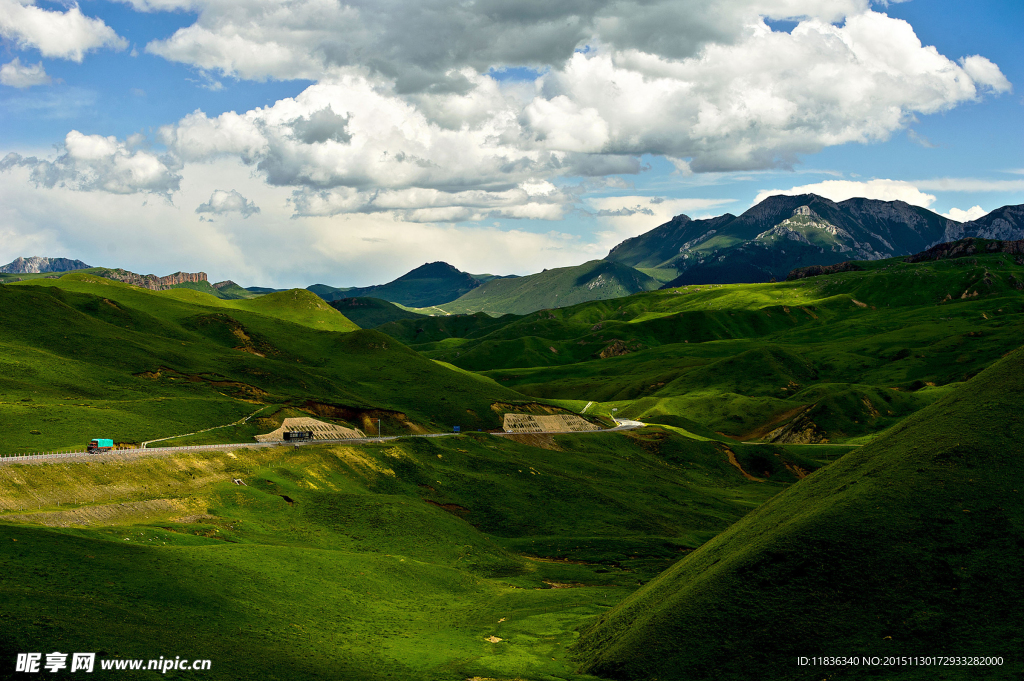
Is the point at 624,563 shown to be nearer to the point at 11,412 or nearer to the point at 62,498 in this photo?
the point at 62,498

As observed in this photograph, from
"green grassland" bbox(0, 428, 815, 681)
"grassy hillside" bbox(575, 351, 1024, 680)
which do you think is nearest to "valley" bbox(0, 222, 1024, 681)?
"grassy hillside" bbox(575, 351, 1024, 680)

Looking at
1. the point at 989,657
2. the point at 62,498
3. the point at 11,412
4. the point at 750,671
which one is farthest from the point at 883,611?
the point at 11,412

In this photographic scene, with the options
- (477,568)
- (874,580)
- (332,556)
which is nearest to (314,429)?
(477,568)

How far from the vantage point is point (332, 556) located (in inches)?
3302

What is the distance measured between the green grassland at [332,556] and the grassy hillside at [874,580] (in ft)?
33.8

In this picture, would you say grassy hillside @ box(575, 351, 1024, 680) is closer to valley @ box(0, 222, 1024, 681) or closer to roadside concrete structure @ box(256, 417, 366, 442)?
valley @ box(0, 222, 1024, 681)

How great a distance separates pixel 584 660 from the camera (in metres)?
62.3

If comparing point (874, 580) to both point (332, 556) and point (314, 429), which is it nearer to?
point (332, 556)

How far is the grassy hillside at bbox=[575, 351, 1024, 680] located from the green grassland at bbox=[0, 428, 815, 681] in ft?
33.8

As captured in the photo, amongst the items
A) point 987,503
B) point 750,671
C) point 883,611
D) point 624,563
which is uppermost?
point 987,503

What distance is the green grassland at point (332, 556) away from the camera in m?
53.2

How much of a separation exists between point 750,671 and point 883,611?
11159 millimetres

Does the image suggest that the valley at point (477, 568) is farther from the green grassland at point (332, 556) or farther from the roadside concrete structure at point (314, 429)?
the roadside concrete structure at point (314, 429)

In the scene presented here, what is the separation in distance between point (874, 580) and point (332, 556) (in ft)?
187
